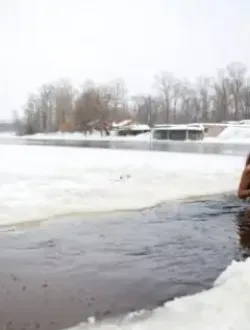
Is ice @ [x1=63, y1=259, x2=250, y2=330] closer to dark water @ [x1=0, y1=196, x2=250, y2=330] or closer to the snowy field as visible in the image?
the snowy field

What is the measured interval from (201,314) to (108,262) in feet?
8.85

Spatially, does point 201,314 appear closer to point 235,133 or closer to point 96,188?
point 96,188

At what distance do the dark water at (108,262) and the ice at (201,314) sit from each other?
0.30 m

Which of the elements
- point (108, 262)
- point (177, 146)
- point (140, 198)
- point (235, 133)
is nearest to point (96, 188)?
point (140, 198)

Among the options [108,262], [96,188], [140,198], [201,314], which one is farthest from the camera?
[96,188]

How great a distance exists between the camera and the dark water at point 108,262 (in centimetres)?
582

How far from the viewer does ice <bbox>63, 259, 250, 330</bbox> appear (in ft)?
15.9

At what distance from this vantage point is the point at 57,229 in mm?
9875

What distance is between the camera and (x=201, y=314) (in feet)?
16.9

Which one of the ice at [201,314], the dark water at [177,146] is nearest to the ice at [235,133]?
the dark water at [177,146]

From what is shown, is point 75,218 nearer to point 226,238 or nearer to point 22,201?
point 22,201

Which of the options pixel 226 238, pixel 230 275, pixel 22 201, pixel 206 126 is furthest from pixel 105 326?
pixel 206 126

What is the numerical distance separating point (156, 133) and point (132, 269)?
257 feet

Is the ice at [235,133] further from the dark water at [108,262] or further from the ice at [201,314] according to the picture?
the ice at [201,314]
